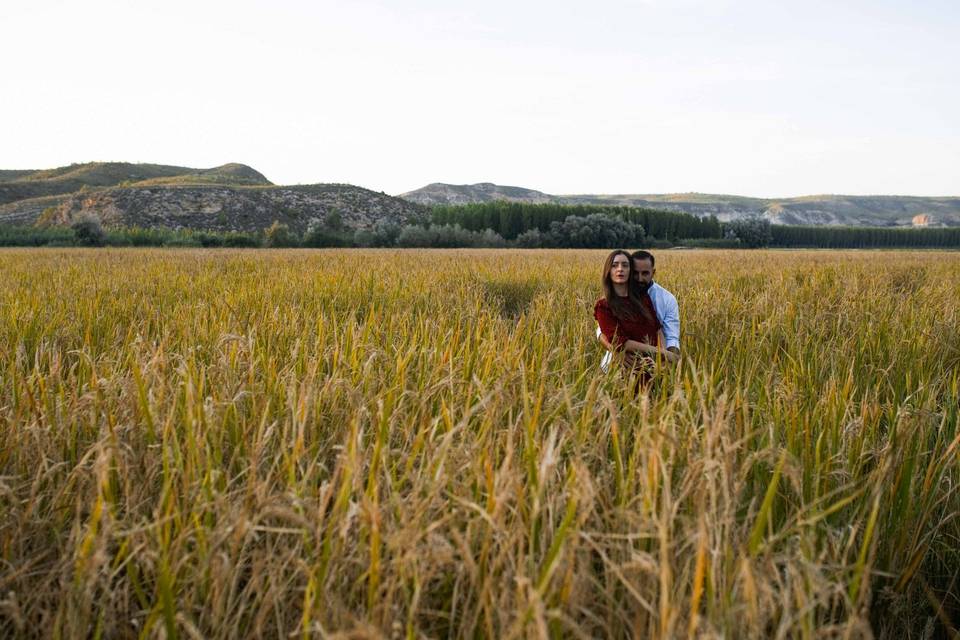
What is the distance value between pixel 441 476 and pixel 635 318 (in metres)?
2.66

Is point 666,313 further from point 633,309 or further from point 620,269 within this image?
point 620,269

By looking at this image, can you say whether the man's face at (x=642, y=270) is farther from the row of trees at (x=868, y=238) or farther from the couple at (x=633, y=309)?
the row of trees at (x=868, y=238)

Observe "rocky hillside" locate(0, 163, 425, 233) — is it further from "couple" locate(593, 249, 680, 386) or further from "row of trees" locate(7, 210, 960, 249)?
"couple" locate(593, 249, 680, 386)

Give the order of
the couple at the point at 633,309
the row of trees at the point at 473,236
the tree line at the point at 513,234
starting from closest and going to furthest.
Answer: the couple at the point at 633,309 < the row of trees at the point at 473,236 < the tree line at the point at 513,234

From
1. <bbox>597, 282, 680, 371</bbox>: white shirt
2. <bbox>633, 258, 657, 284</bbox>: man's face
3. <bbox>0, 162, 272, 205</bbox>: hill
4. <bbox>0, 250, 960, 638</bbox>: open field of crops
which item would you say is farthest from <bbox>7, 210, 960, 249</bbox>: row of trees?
<bbox>0, 162, 272, 205</bbox>: hill

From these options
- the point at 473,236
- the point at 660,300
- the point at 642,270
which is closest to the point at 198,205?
the point at 473,236

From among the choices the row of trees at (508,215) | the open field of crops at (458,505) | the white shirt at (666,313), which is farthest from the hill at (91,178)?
the open field of crops at (458,505)

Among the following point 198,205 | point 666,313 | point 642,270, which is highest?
point 198,205

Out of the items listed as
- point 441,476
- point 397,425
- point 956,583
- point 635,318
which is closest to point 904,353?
point 635,318

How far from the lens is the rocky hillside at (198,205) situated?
56000 millimetres

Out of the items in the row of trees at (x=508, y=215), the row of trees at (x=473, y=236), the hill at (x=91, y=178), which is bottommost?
the row of trees at (x=473, y=236)

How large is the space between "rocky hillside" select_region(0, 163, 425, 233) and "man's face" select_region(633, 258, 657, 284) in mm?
46672

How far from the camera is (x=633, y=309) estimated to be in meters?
3.61

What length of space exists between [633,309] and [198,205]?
2578 inches
